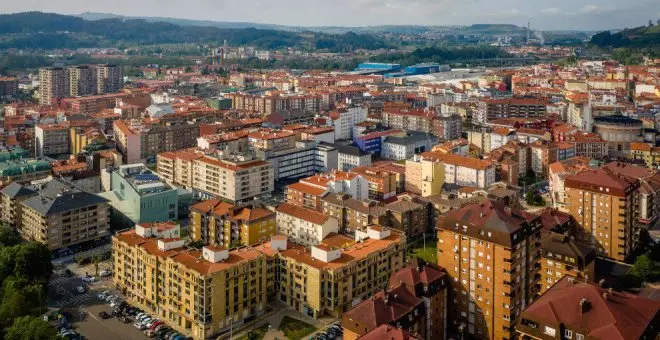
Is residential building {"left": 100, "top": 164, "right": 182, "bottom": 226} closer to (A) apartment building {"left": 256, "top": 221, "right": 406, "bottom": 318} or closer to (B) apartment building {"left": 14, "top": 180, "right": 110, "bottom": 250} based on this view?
(B) apartment building {"left": 14, "top": 180, "right": 110, "bottom": 250}

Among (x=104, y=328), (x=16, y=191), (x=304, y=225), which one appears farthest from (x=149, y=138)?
(x=104, y=328)

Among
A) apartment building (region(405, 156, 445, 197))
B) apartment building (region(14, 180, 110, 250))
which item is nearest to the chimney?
apartment building (region(405, 156, 445, 197))

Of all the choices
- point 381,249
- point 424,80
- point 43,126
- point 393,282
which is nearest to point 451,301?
point 393,282

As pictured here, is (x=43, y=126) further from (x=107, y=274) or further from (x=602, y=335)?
(x=602, y=335)

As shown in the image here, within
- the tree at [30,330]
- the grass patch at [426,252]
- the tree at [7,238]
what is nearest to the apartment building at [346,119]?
the grass patch at [426,252]

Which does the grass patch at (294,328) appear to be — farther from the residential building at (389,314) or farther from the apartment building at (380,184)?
the apartment building at (380,184)
